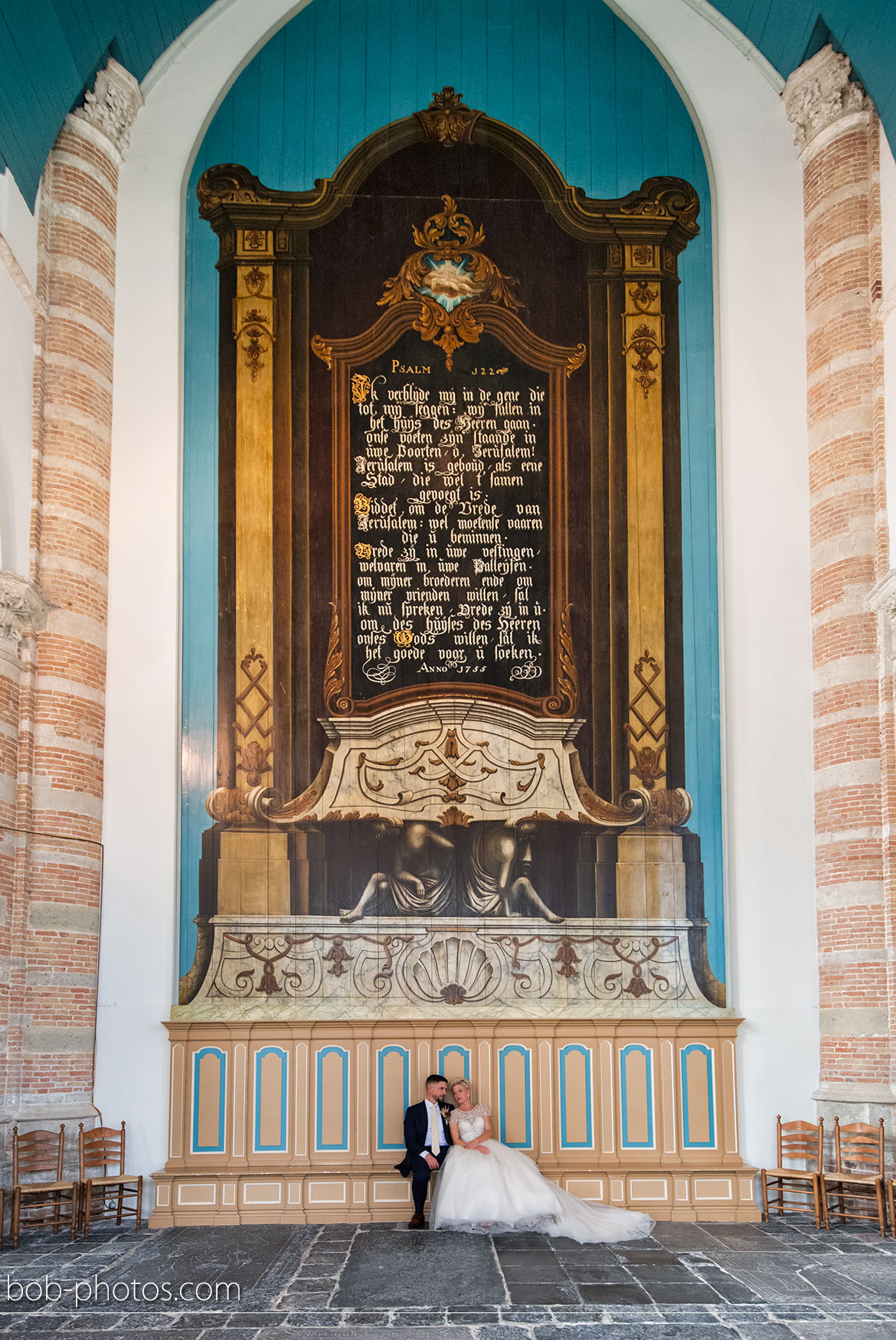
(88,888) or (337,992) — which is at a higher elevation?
(88,888)

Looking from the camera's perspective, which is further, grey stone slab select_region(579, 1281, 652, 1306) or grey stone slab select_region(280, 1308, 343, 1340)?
grey stone slab select_region(579, 1281, 652, 1306)

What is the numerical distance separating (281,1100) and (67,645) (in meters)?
3.96

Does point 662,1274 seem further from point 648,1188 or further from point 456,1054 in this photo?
point 456,1054

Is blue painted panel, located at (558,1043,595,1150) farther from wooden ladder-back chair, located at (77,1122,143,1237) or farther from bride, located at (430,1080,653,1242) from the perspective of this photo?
wooden ladder-back chair, located at (77,1122,143,1237)

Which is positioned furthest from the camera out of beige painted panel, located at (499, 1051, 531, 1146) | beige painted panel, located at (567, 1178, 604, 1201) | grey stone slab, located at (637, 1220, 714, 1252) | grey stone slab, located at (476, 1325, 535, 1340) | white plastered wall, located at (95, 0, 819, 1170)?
white plastered wall, located at (95, 0, 819, 1170)

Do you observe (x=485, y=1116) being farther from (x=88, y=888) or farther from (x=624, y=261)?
(x=624, y=261)

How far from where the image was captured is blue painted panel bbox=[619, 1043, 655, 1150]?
988cm

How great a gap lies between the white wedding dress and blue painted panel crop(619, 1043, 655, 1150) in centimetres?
85

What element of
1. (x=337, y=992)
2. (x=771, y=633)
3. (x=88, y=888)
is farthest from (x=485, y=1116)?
(x=771, y=633)

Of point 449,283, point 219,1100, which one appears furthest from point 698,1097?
point 449,283

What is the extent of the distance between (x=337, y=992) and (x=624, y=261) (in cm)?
678

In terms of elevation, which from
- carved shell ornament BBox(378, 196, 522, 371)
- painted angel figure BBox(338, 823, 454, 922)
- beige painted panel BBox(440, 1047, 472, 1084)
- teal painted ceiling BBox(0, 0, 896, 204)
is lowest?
beige painted panel BBox(440, 1047, 472, 1084)

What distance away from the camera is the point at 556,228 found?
37.4 ft

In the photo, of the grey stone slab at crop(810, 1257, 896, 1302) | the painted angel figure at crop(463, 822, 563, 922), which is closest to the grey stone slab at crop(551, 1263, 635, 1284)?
the grey stone slab at crop(810, 1257, 896, 1302)
